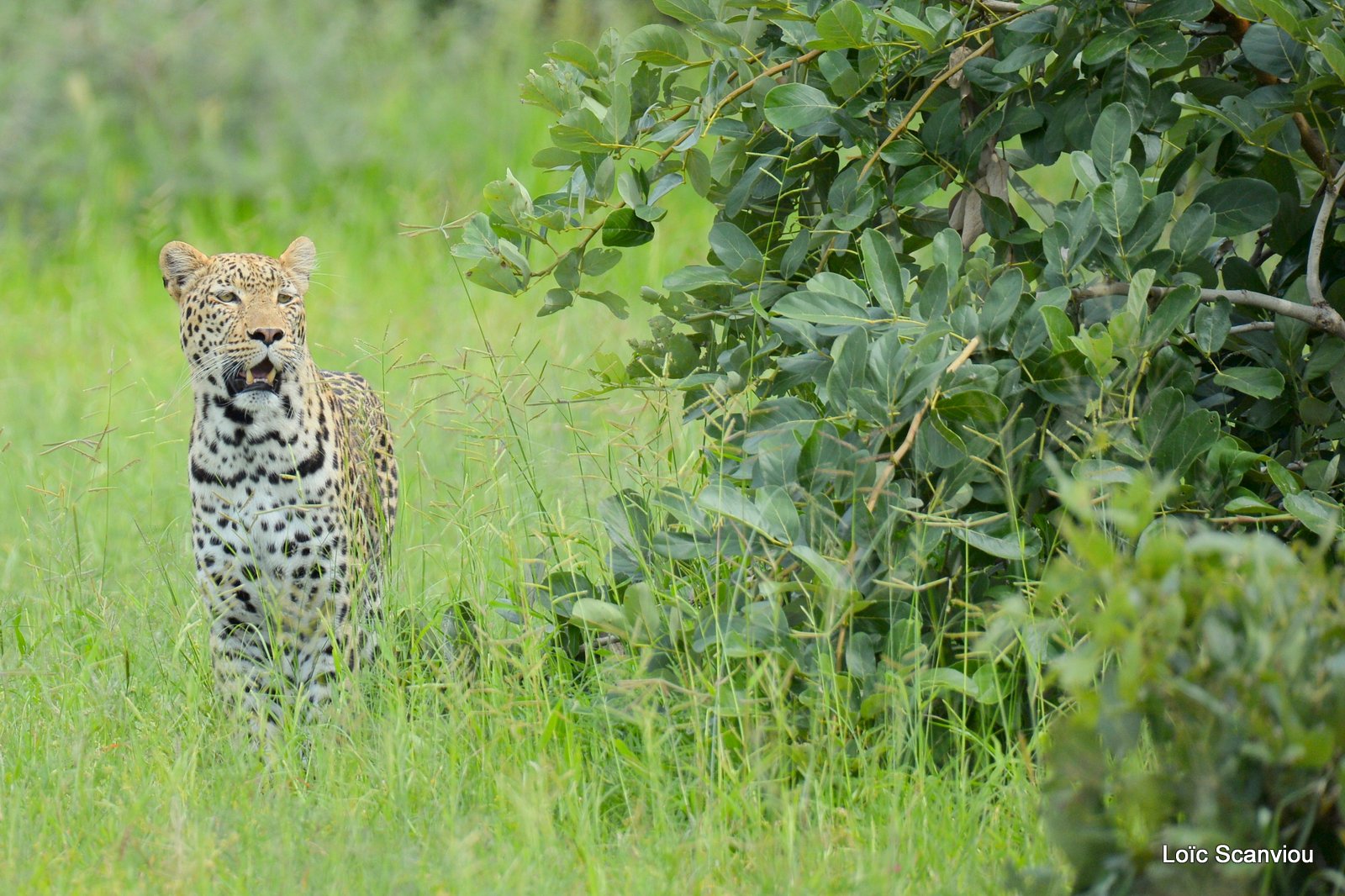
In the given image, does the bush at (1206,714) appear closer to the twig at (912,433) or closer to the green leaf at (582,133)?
the twig at (912,433)

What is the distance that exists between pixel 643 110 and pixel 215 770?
1691 mm

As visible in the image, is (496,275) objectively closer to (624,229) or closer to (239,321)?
(624,229)

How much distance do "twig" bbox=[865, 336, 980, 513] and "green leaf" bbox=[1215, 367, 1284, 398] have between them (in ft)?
1.72

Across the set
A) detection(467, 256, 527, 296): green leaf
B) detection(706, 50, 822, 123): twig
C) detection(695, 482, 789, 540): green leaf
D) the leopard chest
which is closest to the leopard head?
the leopard chest

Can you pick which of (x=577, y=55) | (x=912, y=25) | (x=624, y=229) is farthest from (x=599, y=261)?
(x=912, y=25)

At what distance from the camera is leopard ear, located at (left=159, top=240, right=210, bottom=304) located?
13.4ft

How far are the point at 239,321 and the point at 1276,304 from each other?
2.49 metres

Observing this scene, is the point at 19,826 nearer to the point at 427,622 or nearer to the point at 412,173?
the point at 427,622

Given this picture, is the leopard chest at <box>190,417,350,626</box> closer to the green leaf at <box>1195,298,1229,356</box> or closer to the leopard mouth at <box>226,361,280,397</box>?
the leopard mouth at <box>226,361,280,397</box>

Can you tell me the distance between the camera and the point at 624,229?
3.36 metres

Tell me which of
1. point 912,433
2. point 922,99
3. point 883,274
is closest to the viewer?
point 912,433

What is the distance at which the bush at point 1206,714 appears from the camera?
1957 mm

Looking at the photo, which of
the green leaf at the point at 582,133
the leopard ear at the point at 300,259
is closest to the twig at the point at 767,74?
the green leaf at the point at 582,133

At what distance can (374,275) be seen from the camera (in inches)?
349
